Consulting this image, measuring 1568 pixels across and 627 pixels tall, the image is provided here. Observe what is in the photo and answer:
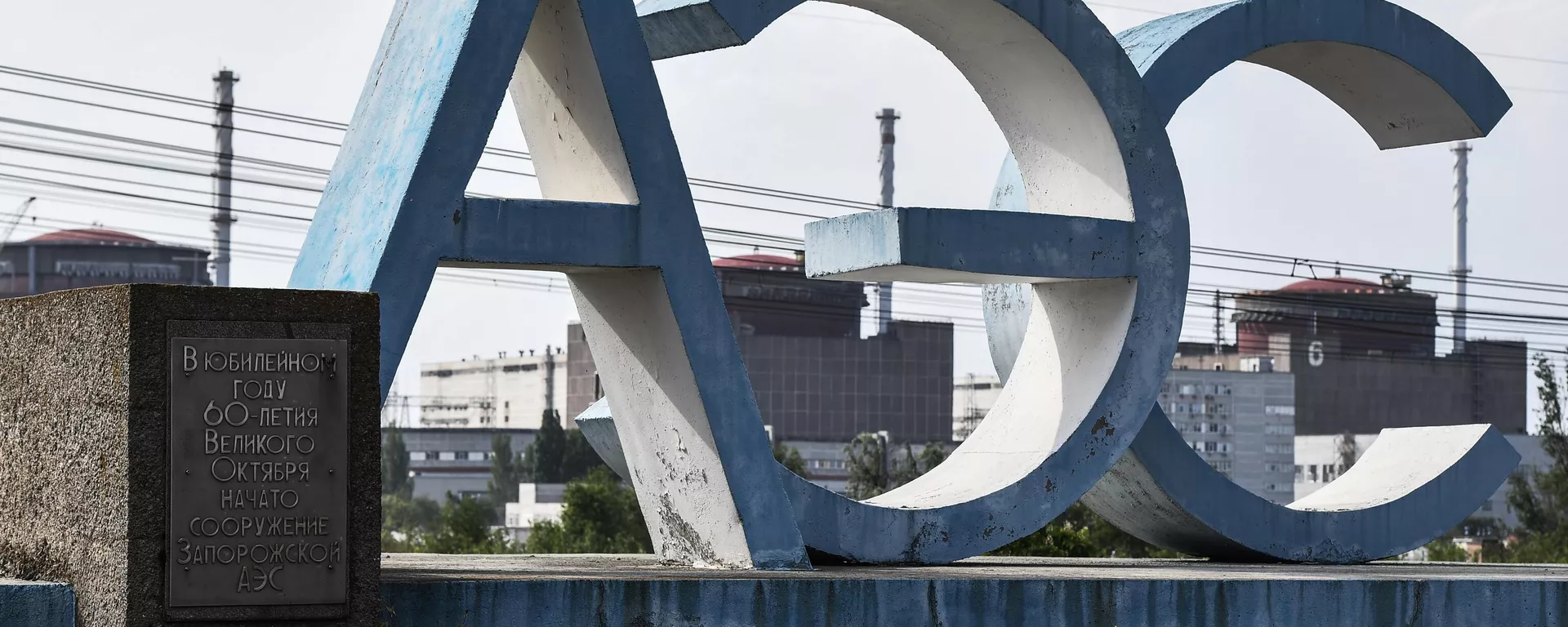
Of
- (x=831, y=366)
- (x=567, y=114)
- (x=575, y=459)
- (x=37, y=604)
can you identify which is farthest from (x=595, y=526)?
(x=831, y=366)

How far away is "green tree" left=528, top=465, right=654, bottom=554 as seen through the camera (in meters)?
45.6

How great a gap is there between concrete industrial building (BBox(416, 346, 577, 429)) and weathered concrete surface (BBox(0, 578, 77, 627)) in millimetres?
94742

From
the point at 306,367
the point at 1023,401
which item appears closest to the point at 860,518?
the point at 1023,401

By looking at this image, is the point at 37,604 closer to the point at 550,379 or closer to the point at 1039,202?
the point at 1039,202

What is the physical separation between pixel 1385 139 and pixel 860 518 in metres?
6.00

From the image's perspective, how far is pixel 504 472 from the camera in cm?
9581

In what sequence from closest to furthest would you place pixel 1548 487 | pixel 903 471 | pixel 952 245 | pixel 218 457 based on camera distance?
pixel 218 457
pixel 952 245
pixel 1548 487
pixel 903 471

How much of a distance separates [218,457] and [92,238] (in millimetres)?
95717

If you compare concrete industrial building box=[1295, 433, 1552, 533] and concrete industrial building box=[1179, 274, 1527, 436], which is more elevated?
concrete industrial building box=[1179, 274, 1527, 436]

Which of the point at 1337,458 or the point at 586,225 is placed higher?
the point at 586,225

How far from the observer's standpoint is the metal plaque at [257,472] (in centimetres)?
841

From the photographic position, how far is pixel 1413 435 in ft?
51.5

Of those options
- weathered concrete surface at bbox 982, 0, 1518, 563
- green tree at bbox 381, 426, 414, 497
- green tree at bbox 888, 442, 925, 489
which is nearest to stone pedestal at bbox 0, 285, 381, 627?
weathered concrete surface at bbox 982, 0, 1518, 563

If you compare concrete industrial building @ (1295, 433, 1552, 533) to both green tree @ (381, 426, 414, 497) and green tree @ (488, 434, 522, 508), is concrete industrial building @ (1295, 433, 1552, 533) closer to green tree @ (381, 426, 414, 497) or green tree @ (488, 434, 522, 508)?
green tree @ (488, 434, 522, 508)
